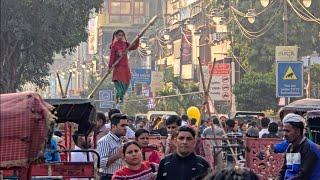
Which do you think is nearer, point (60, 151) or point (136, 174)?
point (136, 174)

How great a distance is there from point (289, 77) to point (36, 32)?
16018mm

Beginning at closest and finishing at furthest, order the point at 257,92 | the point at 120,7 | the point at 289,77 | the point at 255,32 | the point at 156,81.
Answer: the point at 289,77 < the point at 257,92 < the point at 255,32 < the point at 156,81 < the point at 120,7

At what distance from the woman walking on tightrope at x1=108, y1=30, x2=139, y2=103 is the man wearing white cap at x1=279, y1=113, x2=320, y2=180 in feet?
22.1

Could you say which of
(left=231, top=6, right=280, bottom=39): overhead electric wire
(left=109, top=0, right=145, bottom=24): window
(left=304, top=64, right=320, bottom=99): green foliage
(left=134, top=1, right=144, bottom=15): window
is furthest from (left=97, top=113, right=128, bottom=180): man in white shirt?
(left=134, top=1, right=144, bottom=15): window

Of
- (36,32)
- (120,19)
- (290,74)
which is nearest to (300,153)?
(290,74)

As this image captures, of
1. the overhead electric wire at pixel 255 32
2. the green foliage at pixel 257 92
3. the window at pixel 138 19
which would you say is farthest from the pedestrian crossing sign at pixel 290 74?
the window at pixel 138 19

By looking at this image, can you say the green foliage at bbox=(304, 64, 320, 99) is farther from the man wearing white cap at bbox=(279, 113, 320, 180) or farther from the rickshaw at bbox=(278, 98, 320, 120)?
the man wearing white cap at bbox=(279, 113, 320, 180)

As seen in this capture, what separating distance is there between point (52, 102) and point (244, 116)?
2100 centimetres

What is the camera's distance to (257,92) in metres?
50.3

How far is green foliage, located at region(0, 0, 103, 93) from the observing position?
3984cm

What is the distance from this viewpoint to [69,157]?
13.1 meters

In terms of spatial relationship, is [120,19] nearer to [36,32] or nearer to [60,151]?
[36,32]

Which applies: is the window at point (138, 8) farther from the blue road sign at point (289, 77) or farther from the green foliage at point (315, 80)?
the blue road sign at point (289, 77)

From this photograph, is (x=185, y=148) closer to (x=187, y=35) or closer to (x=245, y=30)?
(x=245, y=30)
